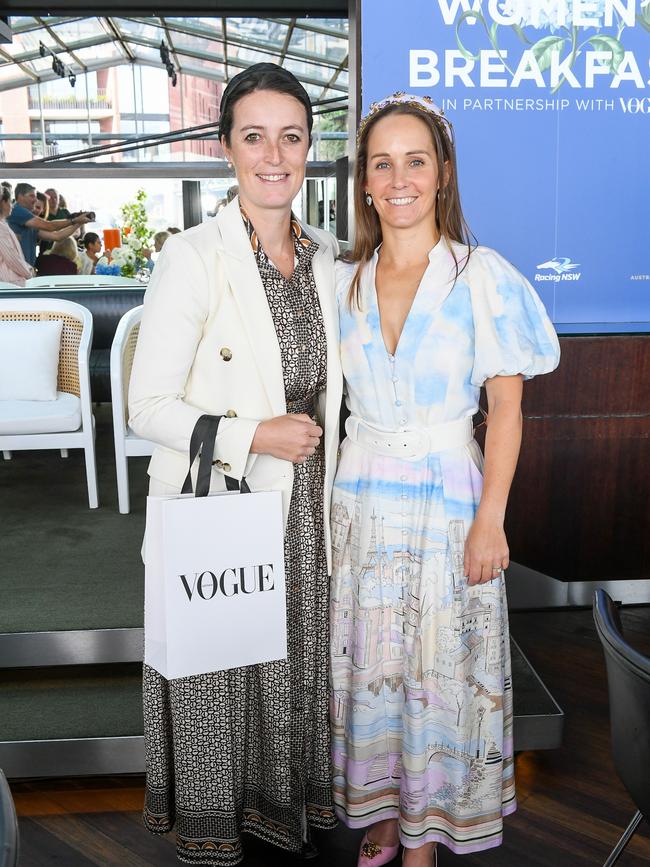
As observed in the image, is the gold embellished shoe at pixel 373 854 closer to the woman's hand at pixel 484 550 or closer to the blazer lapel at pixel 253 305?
the woman's hand at pixel 484 550

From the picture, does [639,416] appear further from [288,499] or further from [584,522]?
[288,499]

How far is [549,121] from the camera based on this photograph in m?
3.13

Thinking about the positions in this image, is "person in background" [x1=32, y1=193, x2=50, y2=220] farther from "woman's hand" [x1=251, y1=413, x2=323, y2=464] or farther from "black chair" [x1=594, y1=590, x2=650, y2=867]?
"black chair" [x1=594, y1=590, x2=650, y2=867]

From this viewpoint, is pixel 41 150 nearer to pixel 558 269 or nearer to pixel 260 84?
pixel 558 269

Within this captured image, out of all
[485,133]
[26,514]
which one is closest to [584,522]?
[485,133]

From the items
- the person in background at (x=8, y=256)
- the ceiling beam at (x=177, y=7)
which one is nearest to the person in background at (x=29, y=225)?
the person in background at (x=8, y=256)

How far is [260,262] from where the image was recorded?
1.86 metres

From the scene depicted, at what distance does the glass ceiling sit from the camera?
10531 millimetres

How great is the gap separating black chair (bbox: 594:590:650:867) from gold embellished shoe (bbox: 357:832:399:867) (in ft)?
2.80

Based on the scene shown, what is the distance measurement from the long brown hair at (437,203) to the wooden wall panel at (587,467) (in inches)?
58.5

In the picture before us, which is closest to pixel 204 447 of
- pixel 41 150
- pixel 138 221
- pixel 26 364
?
pixel 26 364

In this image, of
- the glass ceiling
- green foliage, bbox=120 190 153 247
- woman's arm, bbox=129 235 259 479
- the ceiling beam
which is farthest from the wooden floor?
the glass ceiling

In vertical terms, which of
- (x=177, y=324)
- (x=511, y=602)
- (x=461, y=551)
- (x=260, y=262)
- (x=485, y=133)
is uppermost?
(x=485, y=133)

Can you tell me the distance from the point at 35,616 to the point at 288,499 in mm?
1373
